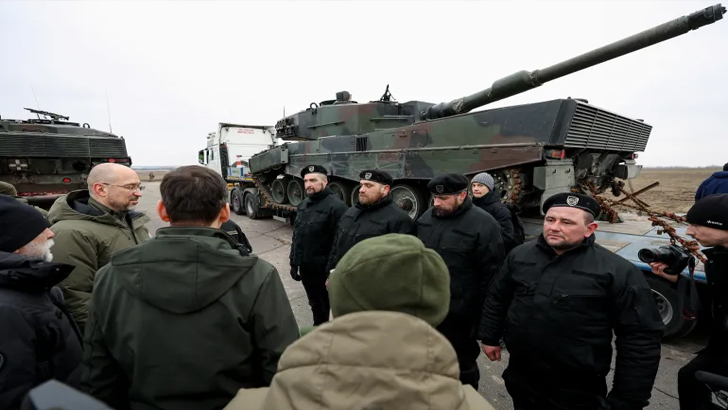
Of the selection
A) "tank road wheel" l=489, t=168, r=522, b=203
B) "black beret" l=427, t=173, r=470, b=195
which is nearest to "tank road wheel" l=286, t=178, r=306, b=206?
"tank road wheel" l=489, t=168, r=522, b=203

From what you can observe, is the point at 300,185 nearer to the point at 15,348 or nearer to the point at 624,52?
the point at 624,52

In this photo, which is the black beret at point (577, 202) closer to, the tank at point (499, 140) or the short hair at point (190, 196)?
the short hair at point (190, 196)

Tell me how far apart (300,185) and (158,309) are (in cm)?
874

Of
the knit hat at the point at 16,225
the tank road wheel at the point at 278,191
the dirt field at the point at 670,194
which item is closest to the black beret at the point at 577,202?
the knit hat at the point at 16,225

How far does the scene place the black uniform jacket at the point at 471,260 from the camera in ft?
9.25

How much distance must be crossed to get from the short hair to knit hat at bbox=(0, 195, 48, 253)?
2.58 feet

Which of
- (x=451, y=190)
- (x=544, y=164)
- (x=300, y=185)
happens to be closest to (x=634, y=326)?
(x=451, y=190)

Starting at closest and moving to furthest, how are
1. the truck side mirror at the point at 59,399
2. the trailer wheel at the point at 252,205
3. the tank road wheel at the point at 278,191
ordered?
the truck side mirror at the point at 59,399
the tank road wheel at the point at 278,191
the trailer wheel at the point at 252,205

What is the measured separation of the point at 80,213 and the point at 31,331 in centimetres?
115

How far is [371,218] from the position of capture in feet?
11.4

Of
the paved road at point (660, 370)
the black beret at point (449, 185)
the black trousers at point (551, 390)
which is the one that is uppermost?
the black beret at point (449, 185)

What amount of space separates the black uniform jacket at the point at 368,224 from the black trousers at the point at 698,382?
2.05m

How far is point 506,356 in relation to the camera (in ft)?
11.4

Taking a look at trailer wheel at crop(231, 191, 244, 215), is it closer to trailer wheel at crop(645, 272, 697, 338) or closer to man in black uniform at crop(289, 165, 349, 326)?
man in black uniform at crop(289, 165, 349, 326)
